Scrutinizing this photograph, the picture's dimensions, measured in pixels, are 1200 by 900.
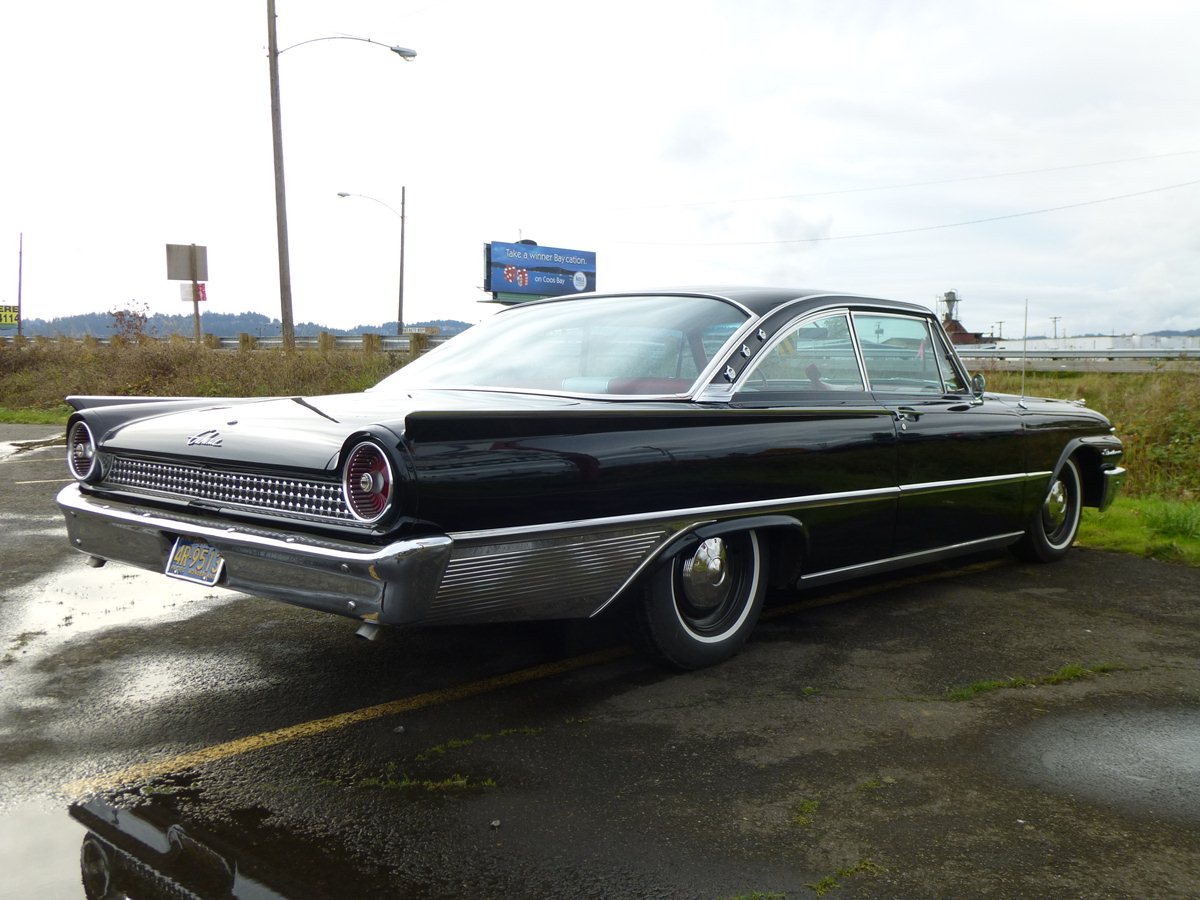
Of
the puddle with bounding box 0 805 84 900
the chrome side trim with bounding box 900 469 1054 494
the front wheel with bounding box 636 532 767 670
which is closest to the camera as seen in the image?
the puddle with bounding box 0 805 84 900

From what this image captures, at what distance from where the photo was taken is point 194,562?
11.5 ft

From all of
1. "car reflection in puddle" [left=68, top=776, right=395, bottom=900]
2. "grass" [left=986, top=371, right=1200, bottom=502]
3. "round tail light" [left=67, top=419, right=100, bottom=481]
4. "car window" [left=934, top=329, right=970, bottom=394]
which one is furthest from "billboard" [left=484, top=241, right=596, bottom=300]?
"car reflection in puddle" [left=68, top=776, right=395, bottom=900]

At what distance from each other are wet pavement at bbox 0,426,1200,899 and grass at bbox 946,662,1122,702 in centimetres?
2

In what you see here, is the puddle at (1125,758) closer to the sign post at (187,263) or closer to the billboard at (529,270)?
the sign post at (187,263)

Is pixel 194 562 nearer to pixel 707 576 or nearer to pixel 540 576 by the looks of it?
pixel 540 576

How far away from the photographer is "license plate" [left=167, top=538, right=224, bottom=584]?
3.42m

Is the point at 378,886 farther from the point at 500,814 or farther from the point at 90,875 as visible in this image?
the point at 90,875

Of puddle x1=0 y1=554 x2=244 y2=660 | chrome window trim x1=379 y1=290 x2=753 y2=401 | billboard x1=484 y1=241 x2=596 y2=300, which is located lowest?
puddle x1=0 y1=554 x2=244 y2=660

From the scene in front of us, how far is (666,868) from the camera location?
257 cm

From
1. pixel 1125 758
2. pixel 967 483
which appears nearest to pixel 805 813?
pixel 1125 758

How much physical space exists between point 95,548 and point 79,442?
1.53ft

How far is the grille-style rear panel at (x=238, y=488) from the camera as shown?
3.17 meters

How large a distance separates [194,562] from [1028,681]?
305cm

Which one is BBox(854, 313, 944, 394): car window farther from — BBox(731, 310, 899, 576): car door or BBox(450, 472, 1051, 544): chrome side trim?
BBox(450, 472, 1051, 544): chrome side trim
